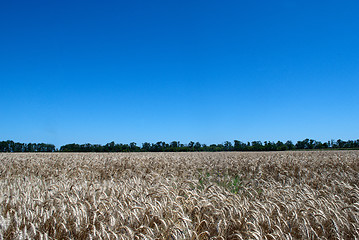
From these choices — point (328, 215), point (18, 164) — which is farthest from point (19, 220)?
point (18, 164)

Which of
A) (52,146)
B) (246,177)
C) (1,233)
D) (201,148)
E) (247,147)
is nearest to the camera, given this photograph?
(1,233)

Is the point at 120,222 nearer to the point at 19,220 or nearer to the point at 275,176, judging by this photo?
the point at 19,220

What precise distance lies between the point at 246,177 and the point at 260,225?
8231 millimetres

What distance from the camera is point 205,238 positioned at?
11.5ft

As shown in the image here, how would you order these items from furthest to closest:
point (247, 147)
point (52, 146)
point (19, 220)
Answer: point (247, 147) → point (52, 146) → point (19, 220)

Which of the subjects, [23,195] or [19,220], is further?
[23,195]

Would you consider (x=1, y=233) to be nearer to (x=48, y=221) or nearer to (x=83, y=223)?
(x=48, y=221)

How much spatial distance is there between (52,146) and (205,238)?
111098 mm

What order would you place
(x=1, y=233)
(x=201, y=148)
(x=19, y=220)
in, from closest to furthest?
(x=1, y=233) < (x=19, y=220) < (x=201, y=148)

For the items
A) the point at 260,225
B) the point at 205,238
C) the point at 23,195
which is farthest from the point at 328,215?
the point at 23,195

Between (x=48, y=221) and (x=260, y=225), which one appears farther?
(x=260, y=225)

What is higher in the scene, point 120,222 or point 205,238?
point 120,222

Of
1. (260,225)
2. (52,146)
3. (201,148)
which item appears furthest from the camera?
(201,148)

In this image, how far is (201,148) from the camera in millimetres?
121250
